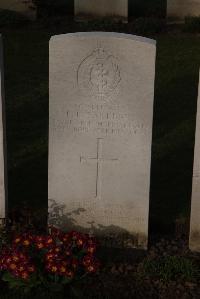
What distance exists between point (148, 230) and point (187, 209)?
83 cm

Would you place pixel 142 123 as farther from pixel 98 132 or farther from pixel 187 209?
pixel 187 209

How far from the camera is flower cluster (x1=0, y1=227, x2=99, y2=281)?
5.82m

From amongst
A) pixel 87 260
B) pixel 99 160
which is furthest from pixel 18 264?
pixel 99 160

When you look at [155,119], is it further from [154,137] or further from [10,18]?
[10,18]

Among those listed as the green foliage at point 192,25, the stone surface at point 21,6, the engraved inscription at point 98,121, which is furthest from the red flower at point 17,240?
the stone surface at point 21,6

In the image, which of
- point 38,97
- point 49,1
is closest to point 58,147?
point 38,97

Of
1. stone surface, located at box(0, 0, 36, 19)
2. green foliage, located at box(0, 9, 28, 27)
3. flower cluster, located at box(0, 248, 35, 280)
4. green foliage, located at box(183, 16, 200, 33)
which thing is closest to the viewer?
flower cluster, located at box(0, 248, 35, 280)

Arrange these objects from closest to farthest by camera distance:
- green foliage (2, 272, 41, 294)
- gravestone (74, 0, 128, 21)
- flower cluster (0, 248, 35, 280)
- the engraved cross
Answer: flower cluster (0, 248, 35, 280) < green foliage (2, 272, 41, 294) < the engraved cross < gravestone (74, 0, 128, 21)

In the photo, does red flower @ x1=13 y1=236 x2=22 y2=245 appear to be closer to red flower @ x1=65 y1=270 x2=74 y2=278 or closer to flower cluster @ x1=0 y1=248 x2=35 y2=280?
flower cluster @ x1=0 y1=248 x2=35 y2=280

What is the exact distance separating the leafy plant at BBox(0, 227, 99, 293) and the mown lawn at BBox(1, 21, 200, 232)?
1.36 metres

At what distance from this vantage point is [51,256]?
19.2 ft

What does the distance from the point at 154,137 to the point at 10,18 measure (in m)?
7.99

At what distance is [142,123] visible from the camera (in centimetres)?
640

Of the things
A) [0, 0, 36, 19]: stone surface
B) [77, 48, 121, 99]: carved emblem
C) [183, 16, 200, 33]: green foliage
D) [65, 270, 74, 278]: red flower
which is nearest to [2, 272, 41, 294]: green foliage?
[65, 270, 74, 278]: red flower
